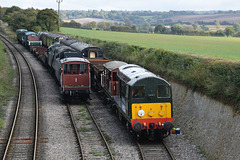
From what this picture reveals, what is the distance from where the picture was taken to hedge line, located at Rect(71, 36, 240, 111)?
15.6 m

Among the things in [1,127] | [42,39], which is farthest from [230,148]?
[42,39]

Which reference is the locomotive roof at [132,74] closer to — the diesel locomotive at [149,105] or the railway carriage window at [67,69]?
the diesel locomotive at [149,105]

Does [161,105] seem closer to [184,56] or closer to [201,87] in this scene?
[201,87]

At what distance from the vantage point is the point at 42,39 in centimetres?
5653

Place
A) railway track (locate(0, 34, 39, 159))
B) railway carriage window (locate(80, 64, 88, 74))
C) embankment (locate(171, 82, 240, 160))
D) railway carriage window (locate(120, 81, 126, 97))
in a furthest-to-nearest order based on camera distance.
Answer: railway carriage window (locate(80, 64, 88, 74)) → railway carriage window (locate(120, 81, 126, 97)) → railway track (locate(0, 34, 39, 159)) → embankment (locate(171, 82, 240, 160))

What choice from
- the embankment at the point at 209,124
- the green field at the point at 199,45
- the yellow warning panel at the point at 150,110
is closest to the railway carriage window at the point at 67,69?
the embankment at the point at 209,124

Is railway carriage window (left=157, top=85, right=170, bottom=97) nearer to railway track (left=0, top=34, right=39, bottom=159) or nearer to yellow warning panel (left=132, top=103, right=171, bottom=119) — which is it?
yellow warning panel (left=132, top=103, right=171, bottom=119)

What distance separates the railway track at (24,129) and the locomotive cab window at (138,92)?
497 cm

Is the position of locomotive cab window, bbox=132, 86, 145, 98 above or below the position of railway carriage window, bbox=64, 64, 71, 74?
below

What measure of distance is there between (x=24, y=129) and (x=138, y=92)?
21.9 ft

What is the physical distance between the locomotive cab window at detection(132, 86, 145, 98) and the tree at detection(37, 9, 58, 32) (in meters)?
70.9

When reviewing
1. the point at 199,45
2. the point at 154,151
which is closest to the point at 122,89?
the point at 154,151

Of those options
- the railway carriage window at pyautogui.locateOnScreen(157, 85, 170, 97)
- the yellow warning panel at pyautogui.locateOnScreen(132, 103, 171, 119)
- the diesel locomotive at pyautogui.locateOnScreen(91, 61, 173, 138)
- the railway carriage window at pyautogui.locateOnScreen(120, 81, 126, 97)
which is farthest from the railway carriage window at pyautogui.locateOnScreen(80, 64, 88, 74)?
the railway carriage window at pyautogui.locateOnScreen(157, 85, 170, 97)

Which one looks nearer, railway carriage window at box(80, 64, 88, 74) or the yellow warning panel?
the yellow warning panel
